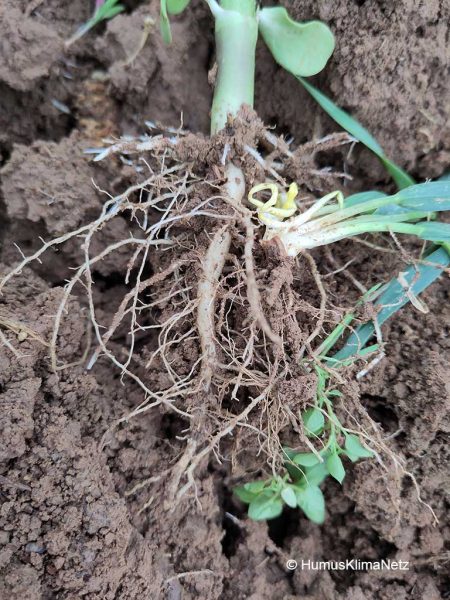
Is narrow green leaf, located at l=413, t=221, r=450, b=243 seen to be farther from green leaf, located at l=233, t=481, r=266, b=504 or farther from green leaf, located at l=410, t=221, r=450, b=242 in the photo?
green leaf, located at l=233, t=481, r=266, b=504

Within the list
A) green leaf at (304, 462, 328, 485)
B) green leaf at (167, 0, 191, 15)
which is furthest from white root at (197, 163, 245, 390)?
green leaf at (167, 0, 191, 15)

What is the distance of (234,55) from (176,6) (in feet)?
0.67

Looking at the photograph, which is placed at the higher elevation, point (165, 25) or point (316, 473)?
point (165, 25)

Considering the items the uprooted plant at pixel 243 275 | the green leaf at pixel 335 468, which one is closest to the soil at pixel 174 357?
the uprooted plant at pixel 243 275

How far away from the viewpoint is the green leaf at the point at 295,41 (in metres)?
1.10

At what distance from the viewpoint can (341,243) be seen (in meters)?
1.23

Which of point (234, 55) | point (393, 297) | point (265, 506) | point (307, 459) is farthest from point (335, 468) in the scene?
point (234, 55)

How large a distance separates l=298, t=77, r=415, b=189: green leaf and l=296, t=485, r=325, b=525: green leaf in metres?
0.78

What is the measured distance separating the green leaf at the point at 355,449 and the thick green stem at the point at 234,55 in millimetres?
759

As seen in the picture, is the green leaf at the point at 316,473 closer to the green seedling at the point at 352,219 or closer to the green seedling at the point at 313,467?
the green seedling at the point at 313,467

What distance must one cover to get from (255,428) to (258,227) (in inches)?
17.1

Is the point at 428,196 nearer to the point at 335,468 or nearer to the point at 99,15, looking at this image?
the point at 335,468

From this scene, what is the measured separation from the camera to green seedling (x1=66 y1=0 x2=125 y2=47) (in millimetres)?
1292

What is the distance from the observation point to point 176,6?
1.19 metres
